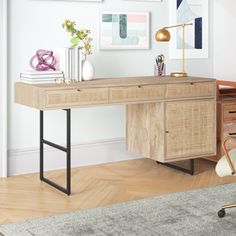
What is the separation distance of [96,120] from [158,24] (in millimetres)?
1203

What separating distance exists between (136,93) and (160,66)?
0.81m

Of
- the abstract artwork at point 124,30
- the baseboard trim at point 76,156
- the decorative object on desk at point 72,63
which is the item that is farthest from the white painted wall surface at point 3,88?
the abstract artwork at point 124,30

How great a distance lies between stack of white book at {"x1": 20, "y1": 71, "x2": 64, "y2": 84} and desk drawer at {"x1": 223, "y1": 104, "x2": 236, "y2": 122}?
1695 mm

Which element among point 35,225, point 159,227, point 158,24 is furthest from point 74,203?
point 158,24

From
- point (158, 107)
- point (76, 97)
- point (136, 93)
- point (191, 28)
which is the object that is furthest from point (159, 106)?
point (191, 28)

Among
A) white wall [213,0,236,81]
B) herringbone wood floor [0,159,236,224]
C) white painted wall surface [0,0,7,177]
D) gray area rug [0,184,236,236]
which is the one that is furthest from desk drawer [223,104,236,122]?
white painted wall surface [0,0,7,177]

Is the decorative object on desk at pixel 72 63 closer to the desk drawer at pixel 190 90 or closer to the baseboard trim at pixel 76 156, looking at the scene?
the desk drawer at pixel 190 90

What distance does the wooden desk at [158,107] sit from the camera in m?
4.32

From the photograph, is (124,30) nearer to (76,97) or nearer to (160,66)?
(160,66)

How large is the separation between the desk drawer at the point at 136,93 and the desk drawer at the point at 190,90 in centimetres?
9

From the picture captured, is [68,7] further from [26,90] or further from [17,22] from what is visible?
[26,90]

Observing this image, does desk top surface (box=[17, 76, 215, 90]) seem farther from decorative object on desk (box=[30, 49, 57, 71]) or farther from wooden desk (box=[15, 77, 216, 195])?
decorative object on desk (box=[30, 49, 57, 71])

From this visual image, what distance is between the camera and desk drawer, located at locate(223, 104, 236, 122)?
17.4 ft

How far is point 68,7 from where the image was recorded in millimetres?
5098
